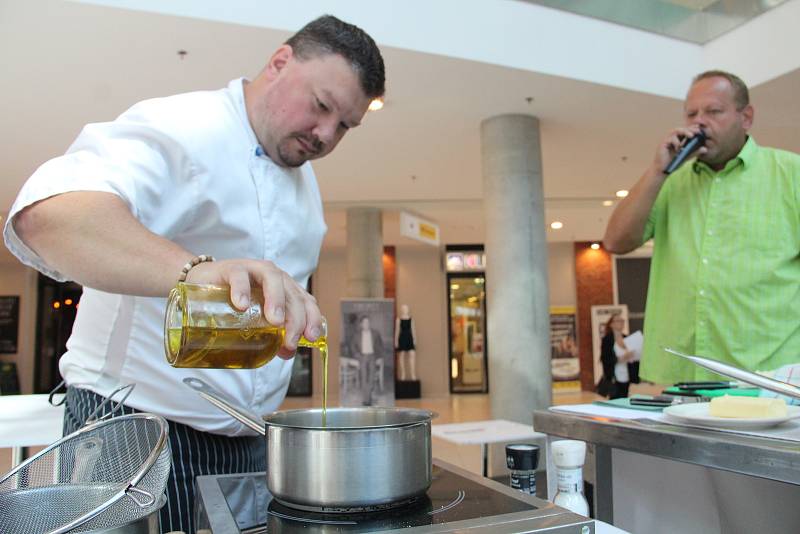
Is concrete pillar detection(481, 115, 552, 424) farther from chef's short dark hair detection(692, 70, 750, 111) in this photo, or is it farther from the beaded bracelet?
the beaded bracelet

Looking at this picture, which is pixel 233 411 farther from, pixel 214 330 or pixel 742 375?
pixel 742 375

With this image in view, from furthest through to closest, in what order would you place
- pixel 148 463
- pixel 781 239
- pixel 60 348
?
pixel 60 348 < pixel 781 239 < pixel 148 463

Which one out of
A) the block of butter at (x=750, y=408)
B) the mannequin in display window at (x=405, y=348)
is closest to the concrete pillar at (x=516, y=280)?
the block of butter at (x=750, y=408)

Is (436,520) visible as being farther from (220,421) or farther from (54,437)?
(54,437)

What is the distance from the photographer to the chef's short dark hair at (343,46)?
3.91 ft

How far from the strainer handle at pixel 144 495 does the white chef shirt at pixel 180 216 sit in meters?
0.48

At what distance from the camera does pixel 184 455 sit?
118cm

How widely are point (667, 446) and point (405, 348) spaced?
12.4m

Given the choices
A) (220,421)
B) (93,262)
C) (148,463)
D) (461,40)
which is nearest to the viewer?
(148,463)

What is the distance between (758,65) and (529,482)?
5486 mm

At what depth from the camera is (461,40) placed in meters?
4.80

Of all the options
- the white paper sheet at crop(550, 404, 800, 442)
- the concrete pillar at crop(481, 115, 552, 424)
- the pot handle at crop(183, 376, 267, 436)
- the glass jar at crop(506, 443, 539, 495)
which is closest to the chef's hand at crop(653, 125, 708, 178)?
the white paper sheet at crop(550, 404, 800, 442)

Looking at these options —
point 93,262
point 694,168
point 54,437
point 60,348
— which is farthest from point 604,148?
point 60,348

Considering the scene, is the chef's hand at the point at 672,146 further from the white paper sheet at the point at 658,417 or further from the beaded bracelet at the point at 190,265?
the beaded bracelet at the point at 190,265
